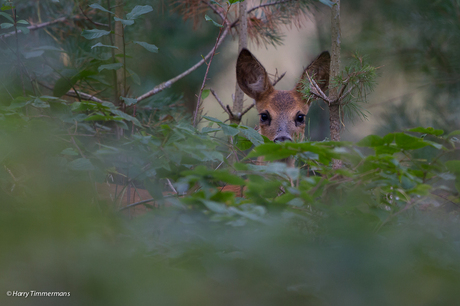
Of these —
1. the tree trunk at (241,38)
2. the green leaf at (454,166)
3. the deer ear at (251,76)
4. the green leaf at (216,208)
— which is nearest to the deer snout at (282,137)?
the tree trunk at (241,38)

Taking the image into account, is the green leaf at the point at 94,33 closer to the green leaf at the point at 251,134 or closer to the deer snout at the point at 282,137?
the green leaf at the point at 251,134

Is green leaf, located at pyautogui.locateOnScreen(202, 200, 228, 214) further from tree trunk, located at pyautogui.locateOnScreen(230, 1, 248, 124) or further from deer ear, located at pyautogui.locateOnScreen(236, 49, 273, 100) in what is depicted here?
deer ear, located at pyautogui.locateOnScreen(236, 49, 273, 100)

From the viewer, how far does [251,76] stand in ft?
11.8

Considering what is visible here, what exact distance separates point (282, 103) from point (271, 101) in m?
0.12

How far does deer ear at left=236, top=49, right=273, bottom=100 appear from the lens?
3333mm

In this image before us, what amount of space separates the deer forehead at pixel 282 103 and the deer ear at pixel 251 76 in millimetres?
93

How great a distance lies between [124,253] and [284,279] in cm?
31

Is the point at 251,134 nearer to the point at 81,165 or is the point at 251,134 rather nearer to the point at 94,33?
the point at 81,165

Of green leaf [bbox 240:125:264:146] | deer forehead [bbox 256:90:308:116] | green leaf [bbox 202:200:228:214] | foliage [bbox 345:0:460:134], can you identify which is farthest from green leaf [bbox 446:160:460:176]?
foliage [bbox 345:0:460:134]

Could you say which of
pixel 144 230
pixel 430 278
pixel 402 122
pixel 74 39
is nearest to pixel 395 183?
pixel 430 278

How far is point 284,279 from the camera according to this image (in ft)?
2.48

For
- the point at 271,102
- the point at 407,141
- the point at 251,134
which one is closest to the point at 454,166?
the point at 407,141

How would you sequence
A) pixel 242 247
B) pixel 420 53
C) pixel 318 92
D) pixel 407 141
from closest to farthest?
pixel 242 247
pixel 407 141
pixel 318 92
pixel 420 53

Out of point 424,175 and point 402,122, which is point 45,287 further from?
point 402,122
